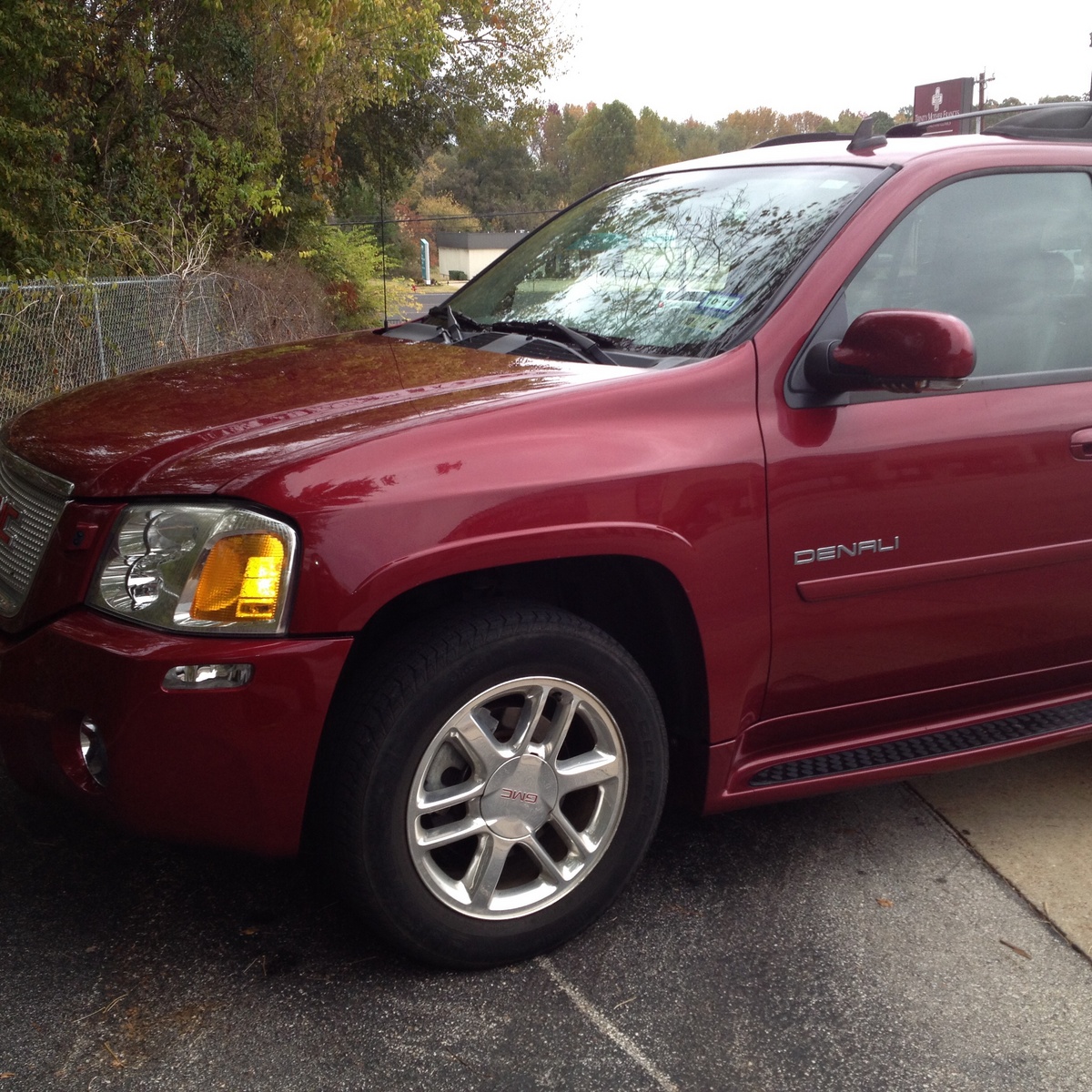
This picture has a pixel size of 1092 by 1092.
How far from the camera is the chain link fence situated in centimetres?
867

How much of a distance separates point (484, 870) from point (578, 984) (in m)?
0.32

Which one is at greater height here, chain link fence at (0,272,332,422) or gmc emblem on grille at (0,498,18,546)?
gmc emblem on grille at (0,498,18,546)

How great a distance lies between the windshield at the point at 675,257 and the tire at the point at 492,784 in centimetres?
84

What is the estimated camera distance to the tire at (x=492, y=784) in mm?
2396

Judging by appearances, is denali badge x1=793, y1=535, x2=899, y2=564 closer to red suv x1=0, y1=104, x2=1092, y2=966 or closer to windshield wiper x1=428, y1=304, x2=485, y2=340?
red suv x1=0, y1=104, x2=1092, y2=966

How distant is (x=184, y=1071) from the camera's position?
2303mm

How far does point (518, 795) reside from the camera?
2602 millimetres

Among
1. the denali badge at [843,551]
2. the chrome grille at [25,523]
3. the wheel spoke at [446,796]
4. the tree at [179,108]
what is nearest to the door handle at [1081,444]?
the denali badge at [843,551]

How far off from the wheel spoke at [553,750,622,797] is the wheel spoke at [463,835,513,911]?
174 mm

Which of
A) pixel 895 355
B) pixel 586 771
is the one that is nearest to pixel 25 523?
pixel 586 771

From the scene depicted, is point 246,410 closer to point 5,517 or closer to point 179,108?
point 5,517

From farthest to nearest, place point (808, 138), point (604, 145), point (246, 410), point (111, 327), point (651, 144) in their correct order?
point (651, 144) → point (604, 145) → point (111, 327) → point (808, 138) → point (246, 410)

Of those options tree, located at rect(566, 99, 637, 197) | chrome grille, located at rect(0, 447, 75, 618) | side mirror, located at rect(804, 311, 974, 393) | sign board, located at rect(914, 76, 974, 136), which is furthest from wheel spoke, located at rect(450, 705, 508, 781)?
tree, located at rect(566, 99, 637, 197)

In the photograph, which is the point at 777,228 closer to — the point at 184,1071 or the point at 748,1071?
the point at 748,1071
